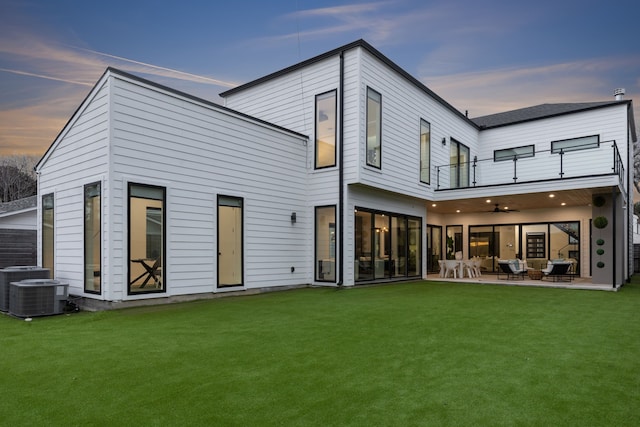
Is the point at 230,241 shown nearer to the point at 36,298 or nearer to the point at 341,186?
the point at 341,186

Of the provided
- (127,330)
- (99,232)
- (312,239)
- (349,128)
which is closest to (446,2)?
(349,128)

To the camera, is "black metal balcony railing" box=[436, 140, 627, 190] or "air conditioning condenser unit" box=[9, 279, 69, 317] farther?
"black metal balcony railing" box=[436, 140, 627, 190]

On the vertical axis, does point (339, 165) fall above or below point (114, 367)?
above

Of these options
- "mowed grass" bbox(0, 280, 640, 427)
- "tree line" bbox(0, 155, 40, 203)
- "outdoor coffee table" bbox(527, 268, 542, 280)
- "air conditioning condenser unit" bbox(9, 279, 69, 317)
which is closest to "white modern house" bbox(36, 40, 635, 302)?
"air conditioning condenser unit" bbox(9, 279, 69, 317)

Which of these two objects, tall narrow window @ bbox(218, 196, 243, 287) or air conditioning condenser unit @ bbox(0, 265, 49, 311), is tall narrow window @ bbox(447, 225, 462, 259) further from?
air conditioning condenser unit @ bbox(0, 265, 49, 311)

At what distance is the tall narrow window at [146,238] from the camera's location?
7566mm

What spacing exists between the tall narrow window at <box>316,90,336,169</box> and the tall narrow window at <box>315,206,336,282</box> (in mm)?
1307

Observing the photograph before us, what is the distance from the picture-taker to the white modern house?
7.74 meters

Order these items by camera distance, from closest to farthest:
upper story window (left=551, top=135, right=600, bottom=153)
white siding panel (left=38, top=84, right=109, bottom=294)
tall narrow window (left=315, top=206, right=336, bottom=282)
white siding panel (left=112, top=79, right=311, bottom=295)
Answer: white siding panel (left=38, top=84, right=109, bottom=294) < white siding panel (left=112, top=79, right=311, bottom=295) < tall narrow window (left=315, top=206, right=336, bottom=282) < upper story window (left=551, top=135, right=600, bottom=153)

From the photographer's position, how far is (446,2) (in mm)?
14695

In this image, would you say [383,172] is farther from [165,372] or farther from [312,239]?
[165,372]

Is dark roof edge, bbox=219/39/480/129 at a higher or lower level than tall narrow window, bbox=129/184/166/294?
higher

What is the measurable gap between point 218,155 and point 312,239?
142 inches

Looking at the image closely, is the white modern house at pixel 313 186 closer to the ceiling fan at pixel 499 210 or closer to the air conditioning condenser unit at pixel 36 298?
the ceiling fan at pixel 499 210
